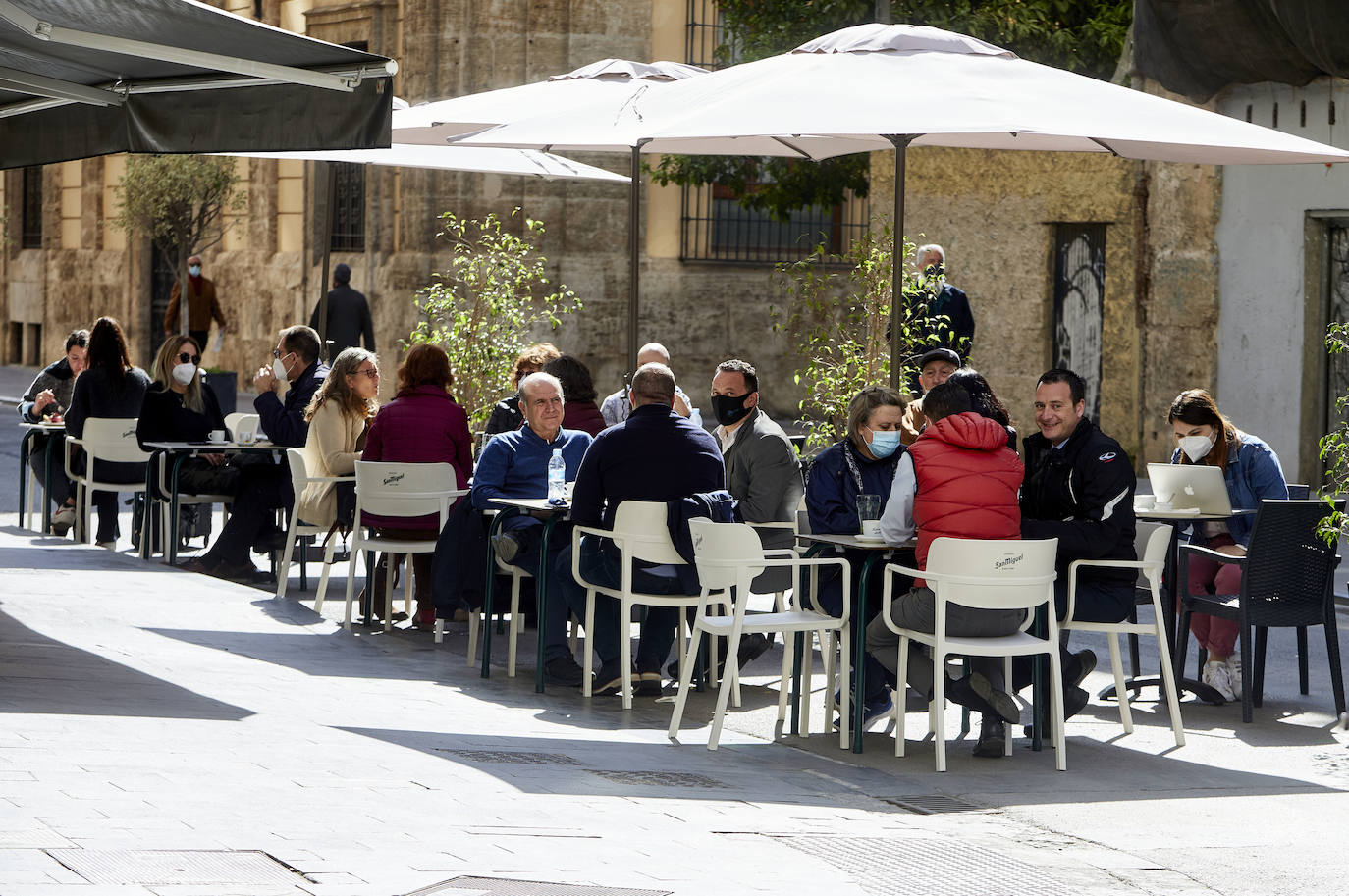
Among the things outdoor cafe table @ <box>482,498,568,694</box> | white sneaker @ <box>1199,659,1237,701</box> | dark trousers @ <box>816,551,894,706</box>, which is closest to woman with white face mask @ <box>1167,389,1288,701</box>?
white sneaker @ <box>1199,659,1237,701</box>

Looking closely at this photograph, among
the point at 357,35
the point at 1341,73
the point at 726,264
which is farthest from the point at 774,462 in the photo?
the point at 357,35

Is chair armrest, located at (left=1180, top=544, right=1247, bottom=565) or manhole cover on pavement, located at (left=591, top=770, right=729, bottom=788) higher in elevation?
chair armrest, located at (left=1180, top=544, right=1247, bottom=565)

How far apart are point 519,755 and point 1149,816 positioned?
7.12ft

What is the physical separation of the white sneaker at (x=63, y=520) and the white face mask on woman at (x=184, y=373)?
1.95 m

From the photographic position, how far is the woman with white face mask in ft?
29.1

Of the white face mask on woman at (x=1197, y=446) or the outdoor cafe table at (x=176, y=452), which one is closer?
the white face mask on woman at (x=1197, y=446)

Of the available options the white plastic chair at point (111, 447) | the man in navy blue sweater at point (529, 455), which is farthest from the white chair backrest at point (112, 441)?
Result: the man in navy blue sweater at point (529, 455)

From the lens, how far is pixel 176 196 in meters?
26.9

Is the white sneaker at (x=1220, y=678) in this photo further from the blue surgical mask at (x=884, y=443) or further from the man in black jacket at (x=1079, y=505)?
the blue surgical mask at (x=884, y=443)

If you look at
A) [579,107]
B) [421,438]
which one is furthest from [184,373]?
[579,107]

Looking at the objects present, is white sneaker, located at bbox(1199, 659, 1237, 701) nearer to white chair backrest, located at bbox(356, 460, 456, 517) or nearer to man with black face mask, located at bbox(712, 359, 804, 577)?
man with black face mask, located at bbox(712, 359, 804, 577)

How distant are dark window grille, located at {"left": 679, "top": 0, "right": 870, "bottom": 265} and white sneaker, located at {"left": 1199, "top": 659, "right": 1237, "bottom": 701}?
15617 mm

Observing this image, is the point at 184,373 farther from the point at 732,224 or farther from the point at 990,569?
the point at 732,224

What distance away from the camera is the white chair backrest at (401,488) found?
9.88 meters
